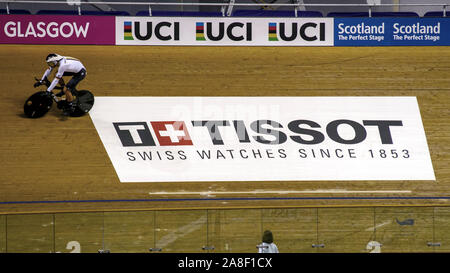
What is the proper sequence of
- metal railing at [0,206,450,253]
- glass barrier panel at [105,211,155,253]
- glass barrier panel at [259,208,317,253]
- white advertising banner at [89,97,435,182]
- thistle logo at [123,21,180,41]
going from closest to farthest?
metal railing at [0,206,450,253] → glass barrier panel at [105,211,155,253] → glass barrier panel at [259,208,317,253] → white advertising banner at [89,97,435,182] → thistle logo at [123,21,180,41]

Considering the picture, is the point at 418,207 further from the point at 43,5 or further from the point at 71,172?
the point at 43,5

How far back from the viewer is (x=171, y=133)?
35.2ft

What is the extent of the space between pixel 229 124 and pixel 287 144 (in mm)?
1249

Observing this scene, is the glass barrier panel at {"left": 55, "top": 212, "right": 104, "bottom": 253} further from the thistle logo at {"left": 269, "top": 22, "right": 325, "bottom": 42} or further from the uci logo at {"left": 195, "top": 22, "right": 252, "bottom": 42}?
the thistle logo at {"left": 269, "top": 22, "right": 325, "bottom": 42}

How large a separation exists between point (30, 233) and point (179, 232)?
239cm

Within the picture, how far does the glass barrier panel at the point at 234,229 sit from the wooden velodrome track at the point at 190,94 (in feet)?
3.19

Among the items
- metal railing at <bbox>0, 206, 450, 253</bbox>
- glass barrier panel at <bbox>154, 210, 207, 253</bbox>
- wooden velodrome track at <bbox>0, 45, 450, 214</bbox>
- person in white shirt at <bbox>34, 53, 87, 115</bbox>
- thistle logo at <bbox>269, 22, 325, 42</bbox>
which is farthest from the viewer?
thistle logo at <bbox>269, 22, 325, 42</bbox>

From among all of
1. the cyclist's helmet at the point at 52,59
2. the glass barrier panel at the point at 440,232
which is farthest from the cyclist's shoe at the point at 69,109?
the glass barrier panel at the point at 440,232

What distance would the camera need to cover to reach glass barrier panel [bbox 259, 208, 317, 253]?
897 centimetres

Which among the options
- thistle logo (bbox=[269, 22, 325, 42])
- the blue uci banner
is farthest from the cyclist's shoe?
the blue uci banner

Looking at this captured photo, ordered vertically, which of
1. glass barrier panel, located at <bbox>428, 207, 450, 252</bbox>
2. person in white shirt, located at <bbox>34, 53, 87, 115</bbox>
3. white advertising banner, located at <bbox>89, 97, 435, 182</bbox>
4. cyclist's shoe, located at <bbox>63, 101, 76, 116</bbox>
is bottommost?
glass barrier panel, located at <bbox>428, 207, 450, 252</bbox>

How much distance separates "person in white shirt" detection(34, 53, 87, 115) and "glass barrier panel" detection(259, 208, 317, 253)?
15.0ft

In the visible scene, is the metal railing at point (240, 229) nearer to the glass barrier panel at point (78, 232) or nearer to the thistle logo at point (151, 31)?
the glass barrier panel at point (78, 232)

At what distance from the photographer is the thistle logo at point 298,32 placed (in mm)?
11766
